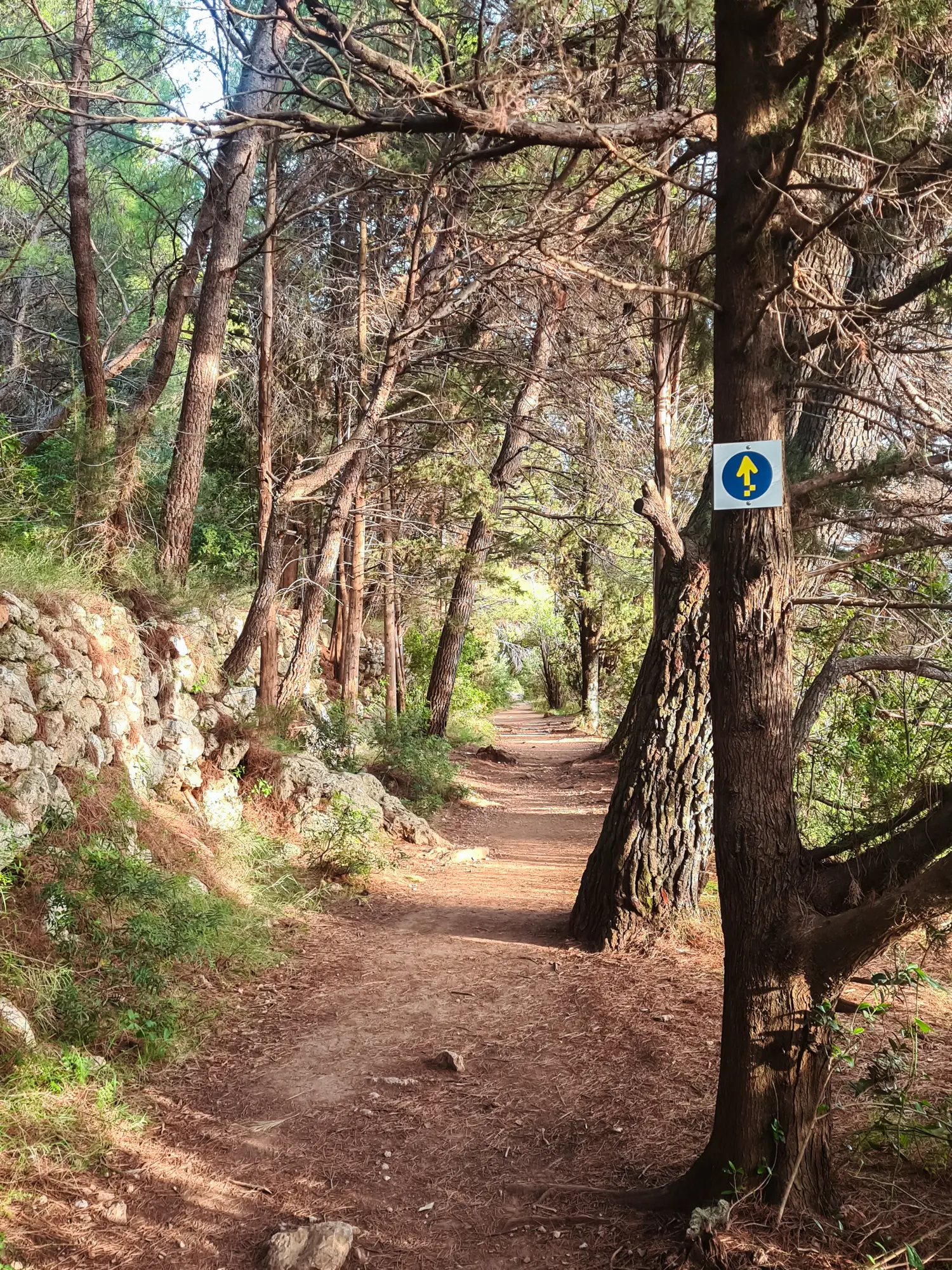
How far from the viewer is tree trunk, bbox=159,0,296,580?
9.95m

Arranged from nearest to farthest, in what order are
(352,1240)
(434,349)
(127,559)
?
(352,1240), (127,559), (434,349)

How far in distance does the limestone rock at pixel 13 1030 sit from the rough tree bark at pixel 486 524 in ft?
28.1

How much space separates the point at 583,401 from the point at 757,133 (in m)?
8.75

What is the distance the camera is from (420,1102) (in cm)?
448

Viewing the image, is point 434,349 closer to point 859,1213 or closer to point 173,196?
point 173,196

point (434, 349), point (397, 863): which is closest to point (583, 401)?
point (434, 349)

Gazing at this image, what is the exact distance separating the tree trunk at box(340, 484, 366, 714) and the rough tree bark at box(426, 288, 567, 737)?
1726mm

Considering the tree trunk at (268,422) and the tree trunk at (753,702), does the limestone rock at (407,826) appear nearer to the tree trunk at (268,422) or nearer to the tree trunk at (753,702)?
the tree trunk at (268,422)

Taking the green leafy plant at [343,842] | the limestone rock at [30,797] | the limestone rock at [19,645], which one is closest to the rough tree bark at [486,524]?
the green leafy plant at [343,842]

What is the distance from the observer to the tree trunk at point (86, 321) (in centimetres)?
864

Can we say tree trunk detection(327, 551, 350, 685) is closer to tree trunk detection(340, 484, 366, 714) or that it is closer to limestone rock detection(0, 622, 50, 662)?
tree trunk detection(340, 484, 366, 714)

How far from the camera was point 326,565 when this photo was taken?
422 inches

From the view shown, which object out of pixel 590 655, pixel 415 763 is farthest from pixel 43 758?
pixel 590 655

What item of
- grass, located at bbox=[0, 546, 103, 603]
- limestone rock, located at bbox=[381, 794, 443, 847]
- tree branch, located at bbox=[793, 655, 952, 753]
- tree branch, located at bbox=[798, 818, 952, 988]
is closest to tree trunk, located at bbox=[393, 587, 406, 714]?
limestone rock, located at bbox=[381, 794, 443, 847]
